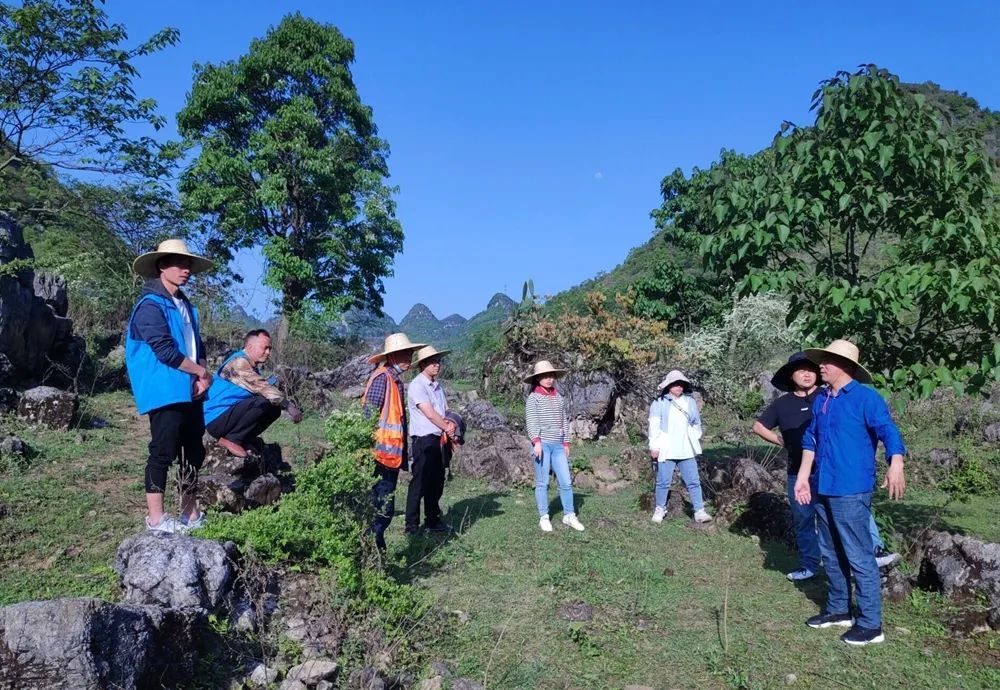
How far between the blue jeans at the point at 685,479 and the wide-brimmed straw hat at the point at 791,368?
1.54 metres

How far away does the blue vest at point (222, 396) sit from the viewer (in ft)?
20.2

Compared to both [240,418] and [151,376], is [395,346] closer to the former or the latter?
[240,418]

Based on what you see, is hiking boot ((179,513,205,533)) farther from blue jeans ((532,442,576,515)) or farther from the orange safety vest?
blue jeans ((532,442,576,515))

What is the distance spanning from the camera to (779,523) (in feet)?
22.9

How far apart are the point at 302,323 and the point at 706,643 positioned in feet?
56.1

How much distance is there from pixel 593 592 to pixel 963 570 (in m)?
2.73

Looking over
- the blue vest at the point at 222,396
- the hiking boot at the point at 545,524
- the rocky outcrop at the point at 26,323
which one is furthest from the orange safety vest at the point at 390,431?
the rocky outcrop at the point at 26,323

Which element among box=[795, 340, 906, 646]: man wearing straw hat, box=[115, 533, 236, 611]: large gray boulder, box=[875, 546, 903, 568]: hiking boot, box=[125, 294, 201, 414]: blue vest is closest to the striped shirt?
box=[795, 340, 906, 646]: man wearing straw hat

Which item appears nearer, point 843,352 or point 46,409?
point 843,352

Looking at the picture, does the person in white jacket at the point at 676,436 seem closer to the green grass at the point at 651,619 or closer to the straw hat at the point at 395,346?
the green grass at the point at 651,619

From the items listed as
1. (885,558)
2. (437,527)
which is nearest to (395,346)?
Answer: (437,527)

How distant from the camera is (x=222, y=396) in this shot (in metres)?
6.17

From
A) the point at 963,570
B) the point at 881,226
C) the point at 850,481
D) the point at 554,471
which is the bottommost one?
the point at 963,570

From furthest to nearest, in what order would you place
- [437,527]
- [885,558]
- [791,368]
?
[437,527] < [791,368] < [885,558]
